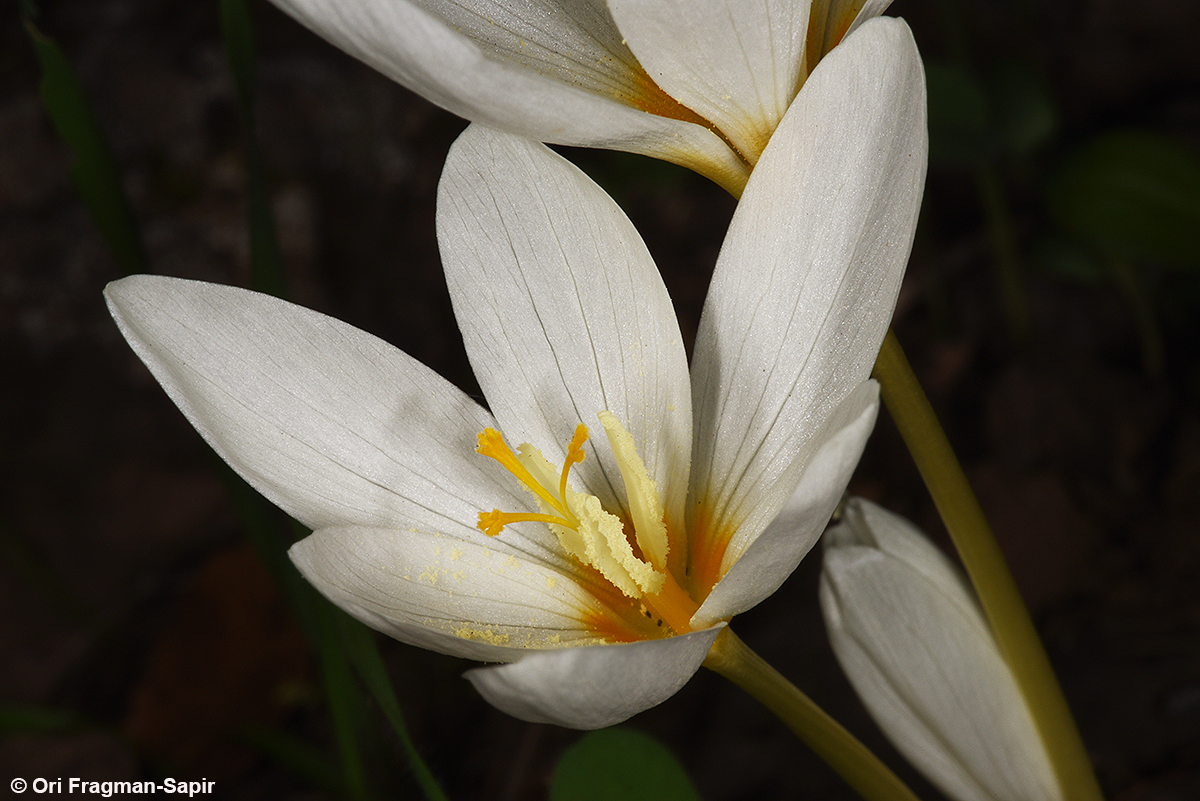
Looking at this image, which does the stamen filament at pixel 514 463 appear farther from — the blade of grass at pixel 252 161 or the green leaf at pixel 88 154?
the green leaf at pixel 88 154

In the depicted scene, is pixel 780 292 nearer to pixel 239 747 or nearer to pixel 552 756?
pixel 552 756

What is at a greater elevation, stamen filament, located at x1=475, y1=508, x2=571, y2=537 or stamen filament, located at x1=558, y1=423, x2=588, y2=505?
stamen filament, located at x1=558, y1=423, x2=588, y2=505

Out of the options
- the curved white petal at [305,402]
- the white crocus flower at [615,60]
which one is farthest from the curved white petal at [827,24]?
the curved white petal at [305,402]

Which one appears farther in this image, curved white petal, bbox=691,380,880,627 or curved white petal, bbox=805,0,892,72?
curved white petal, bbox=805,0,892,72

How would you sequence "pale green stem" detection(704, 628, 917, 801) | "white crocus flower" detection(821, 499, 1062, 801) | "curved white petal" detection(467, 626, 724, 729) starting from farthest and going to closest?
1. "white crocus flower" detection(821, 499, 1062, 801)
2. "pale green stem" detection(704, 628, 917, 801)
3. "curved white petal" detection(467, 626, 724, 729)

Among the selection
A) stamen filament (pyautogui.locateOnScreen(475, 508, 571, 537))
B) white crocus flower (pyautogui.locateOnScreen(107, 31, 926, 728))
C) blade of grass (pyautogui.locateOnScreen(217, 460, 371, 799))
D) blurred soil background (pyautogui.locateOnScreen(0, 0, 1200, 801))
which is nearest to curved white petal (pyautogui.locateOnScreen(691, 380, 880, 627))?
white crocus flower (pyautogui.locateOnScreen(107, 31, 926, 728))

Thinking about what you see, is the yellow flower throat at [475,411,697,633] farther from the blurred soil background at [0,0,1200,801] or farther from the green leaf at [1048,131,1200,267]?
the green leaf at [1048,131,1200,267]

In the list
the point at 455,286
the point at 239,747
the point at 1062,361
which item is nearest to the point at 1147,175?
the point at 1062,361

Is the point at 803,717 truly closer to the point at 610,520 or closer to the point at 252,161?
the point at 610,520

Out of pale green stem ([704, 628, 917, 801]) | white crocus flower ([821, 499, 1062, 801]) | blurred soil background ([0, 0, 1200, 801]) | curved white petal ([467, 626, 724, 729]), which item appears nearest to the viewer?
curved white petal ([467, 626, 724, 729])

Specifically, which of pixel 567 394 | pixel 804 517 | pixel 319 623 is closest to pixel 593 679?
pixel 804 517
